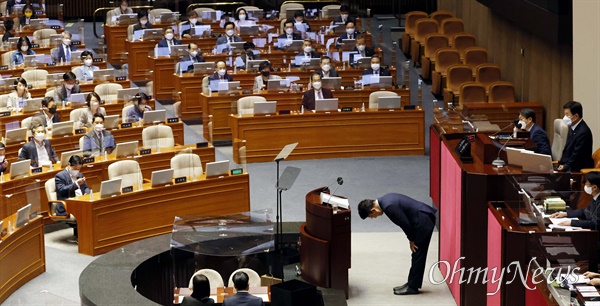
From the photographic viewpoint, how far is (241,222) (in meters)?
12.2

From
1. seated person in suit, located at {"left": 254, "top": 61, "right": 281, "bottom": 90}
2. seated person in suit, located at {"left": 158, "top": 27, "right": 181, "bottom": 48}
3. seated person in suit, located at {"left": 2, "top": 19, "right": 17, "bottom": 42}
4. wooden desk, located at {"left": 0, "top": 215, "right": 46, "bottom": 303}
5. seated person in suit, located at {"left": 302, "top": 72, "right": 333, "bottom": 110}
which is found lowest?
wooden desk, located at {"left": 0, "top": 215, "right": 46, "bottom": 303}

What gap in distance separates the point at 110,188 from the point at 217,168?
162cm

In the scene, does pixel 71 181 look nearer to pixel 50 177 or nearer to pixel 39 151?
pixel 50 177

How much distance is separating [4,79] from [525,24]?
28.9 feet

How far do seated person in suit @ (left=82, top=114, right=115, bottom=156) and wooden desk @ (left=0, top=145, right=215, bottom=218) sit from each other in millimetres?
170

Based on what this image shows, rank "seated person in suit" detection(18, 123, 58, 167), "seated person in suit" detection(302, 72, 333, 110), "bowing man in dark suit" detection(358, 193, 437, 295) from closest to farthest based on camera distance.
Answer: "bowing man in dark suit" detection(358, 193, 437, 295)
"seated person in suit" detection(18, 123, 58, 167)
"seated person in suit" detection(302, 72, 333, 110)

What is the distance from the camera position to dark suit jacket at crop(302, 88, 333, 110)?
1877 centimetres

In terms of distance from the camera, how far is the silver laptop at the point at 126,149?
1594 cm

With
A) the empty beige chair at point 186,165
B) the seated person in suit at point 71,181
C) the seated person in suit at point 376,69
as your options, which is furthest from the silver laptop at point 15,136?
the seated person in suit at point 376,69

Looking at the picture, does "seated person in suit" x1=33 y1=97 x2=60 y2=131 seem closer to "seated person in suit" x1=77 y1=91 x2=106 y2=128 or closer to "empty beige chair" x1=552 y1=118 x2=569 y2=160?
"seated person in suit" x1=77 y1=91 x2=106 y2=128

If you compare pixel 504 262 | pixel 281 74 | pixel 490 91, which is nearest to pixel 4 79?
pixel 281 74

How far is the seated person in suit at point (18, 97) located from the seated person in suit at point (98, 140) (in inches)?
87.4

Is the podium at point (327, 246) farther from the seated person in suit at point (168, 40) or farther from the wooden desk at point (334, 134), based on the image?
the seated person in suit at point (168, 40)

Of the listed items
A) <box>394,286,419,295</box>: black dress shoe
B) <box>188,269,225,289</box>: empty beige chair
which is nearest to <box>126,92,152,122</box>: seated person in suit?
<box>394,286,419,295</box>: black dress shoe
